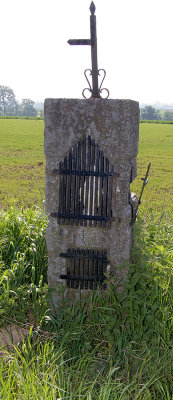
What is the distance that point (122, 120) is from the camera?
11.5 ft

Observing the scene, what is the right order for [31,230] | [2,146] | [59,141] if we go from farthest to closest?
[2,146] < [31,230] < [59,141]

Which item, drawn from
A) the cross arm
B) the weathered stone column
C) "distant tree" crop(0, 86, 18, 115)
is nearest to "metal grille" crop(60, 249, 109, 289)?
the weathered stone column


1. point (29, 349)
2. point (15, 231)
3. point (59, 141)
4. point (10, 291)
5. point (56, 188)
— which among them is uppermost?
point (59, 141)

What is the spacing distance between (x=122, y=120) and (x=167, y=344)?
203 centimetres

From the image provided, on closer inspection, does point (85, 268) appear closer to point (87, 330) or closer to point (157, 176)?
point (87, 330)

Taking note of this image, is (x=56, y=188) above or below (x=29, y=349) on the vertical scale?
above

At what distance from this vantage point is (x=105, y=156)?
361 cm

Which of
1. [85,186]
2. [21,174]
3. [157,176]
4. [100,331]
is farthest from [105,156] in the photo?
[157,176]

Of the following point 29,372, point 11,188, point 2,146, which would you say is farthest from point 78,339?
point 2,146

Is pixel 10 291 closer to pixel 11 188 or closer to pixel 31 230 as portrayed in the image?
pixel 31 230

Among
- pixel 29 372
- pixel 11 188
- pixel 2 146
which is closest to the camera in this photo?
pixel 29 372

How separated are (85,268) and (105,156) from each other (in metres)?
1.15

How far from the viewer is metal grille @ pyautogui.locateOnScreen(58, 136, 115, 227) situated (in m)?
3.62

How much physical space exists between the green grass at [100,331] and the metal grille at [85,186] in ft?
1.68
